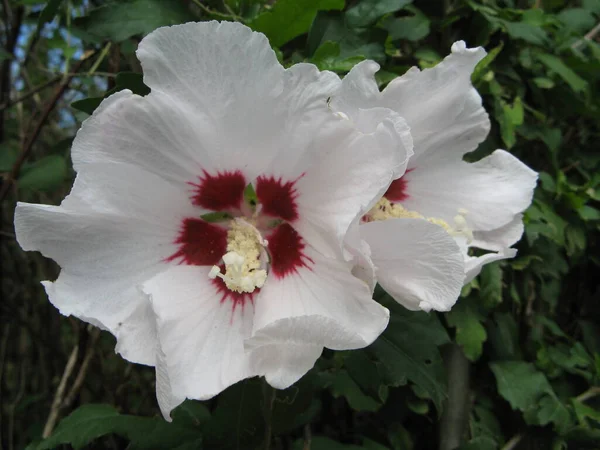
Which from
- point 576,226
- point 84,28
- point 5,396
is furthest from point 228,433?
point 5,396

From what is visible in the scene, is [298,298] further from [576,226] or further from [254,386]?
[576,226]

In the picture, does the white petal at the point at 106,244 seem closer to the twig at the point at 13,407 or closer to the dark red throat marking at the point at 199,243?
the dark red throat marking at the point at 199,243

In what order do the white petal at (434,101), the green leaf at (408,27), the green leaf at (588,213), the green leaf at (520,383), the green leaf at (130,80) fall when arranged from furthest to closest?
the green leaf at (588,213) → the green leaf at (520,383) → the green leaf at (408,27) → the green leaf at (130,80) → the white petal at (434,101)

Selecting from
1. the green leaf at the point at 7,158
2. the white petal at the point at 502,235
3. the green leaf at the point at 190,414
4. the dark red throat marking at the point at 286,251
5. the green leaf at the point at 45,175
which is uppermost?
the dark red throat marking at the point at 286,251

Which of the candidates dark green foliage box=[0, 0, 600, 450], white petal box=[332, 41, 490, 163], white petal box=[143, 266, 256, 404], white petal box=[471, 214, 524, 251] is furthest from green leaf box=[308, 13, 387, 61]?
white petal box=[143, 266, 256, 404]

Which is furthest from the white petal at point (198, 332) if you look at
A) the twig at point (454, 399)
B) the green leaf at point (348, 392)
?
the twig at point (454, 399)

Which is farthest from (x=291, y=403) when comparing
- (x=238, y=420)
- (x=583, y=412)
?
(x=583, y=412)
